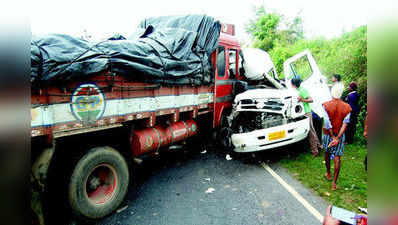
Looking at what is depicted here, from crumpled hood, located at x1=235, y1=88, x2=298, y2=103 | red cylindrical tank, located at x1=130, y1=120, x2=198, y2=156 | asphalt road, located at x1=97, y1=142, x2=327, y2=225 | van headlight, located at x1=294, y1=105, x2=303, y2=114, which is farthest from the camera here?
van headlight, located at x1=294, y1=105, x2=303, y2=114

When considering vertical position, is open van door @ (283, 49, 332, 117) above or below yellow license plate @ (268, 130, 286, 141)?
above

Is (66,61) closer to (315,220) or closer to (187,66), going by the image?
(187,66)

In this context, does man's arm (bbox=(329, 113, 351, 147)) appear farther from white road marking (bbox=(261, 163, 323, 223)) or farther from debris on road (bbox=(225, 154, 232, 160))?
debris on road (bbox=(225, 154, 232, 160))

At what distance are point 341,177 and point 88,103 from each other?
4842mm

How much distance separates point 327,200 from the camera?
3.89 m

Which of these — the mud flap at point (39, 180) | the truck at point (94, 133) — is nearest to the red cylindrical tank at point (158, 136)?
the truck at point (94, 133)

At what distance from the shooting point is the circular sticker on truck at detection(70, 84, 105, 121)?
3.18 meters

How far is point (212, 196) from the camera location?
410cm

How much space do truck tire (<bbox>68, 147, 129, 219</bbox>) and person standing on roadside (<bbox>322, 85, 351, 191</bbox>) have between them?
3.63 meters

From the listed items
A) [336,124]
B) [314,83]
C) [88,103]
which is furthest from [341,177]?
[88,103]

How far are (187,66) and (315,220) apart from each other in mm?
3607

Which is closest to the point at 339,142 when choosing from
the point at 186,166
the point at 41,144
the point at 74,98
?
the point at 186,166

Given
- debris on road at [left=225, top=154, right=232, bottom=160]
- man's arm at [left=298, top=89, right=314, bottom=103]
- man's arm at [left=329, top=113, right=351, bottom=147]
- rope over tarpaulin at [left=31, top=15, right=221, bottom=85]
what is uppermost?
rope over tarpaulin at [left=31, top=15, right=221, bottom=85]

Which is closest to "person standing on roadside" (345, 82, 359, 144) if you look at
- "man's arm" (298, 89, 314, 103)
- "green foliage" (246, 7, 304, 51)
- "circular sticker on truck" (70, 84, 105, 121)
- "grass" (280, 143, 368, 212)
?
"grass" (280, 143, 368, 212)
